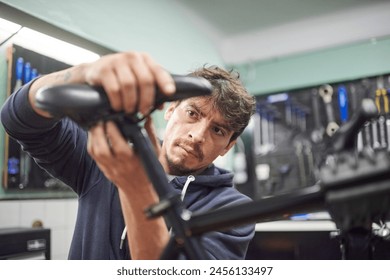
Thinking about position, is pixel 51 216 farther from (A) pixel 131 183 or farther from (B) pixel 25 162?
(A) pixel 131 183

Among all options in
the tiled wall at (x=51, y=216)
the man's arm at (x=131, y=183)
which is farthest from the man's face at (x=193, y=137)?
the tiled wall at (x=51, y=216)

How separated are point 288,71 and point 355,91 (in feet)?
0.71

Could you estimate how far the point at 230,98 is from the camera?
0.69 meters

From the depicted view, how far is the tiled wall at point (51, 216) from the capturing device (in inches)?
34.4

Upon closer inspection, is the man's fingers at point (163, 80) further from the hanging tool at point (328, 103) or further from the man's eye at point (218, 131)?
the hanging tool at point (328, 103)

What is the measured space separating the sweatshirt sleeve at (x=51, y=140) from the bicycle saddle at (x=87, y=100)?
18 centimetres

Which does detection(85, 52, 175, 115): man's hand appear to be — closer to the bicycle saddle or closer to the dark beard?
the bicycle saddle

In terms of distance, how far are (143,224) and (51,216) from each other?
2.37 ft

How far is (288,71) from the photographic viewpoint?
1.11 metres

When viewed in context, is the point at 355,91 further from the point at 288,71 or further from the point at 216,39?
the point at 216,39

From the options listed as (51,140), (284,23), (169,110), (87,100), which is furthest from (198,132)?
(284,23)

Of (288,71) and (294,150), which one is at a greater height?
(288,71)
